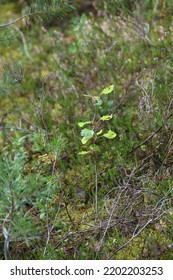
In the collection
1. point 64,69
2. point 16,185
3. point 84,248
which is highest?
point 16,185

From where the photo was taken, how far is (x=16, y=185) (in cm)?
239

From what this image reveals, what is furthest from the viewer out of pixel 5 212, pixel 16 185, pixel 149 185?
pixel 149 185

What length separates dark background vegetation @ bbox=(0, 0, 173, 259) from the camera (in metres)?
2.81

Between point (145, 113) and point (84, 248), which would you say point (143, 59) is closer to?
point (145, 113)

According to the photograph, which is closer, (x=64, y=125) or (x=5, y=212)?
(x=5, y=212)

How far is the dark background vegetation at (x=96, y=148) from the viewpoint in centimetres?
281

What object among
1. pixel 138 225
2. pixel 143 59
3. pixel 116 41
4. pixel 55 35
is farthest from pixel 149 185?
pixel 55 35

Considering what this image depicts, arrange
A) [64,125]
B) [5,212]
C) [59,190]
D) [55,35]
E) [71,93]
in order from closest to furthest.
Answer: [5,212] < [59,190] < [64,125] < [71,93] < [55,35]

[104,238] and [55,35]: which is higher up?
[55,35]

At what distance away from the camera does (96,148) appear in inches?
126

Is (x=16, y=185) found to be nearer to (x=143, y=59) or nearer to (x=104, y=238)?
(x=104, y=238)

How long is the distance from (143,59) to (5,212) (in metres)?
2.14
